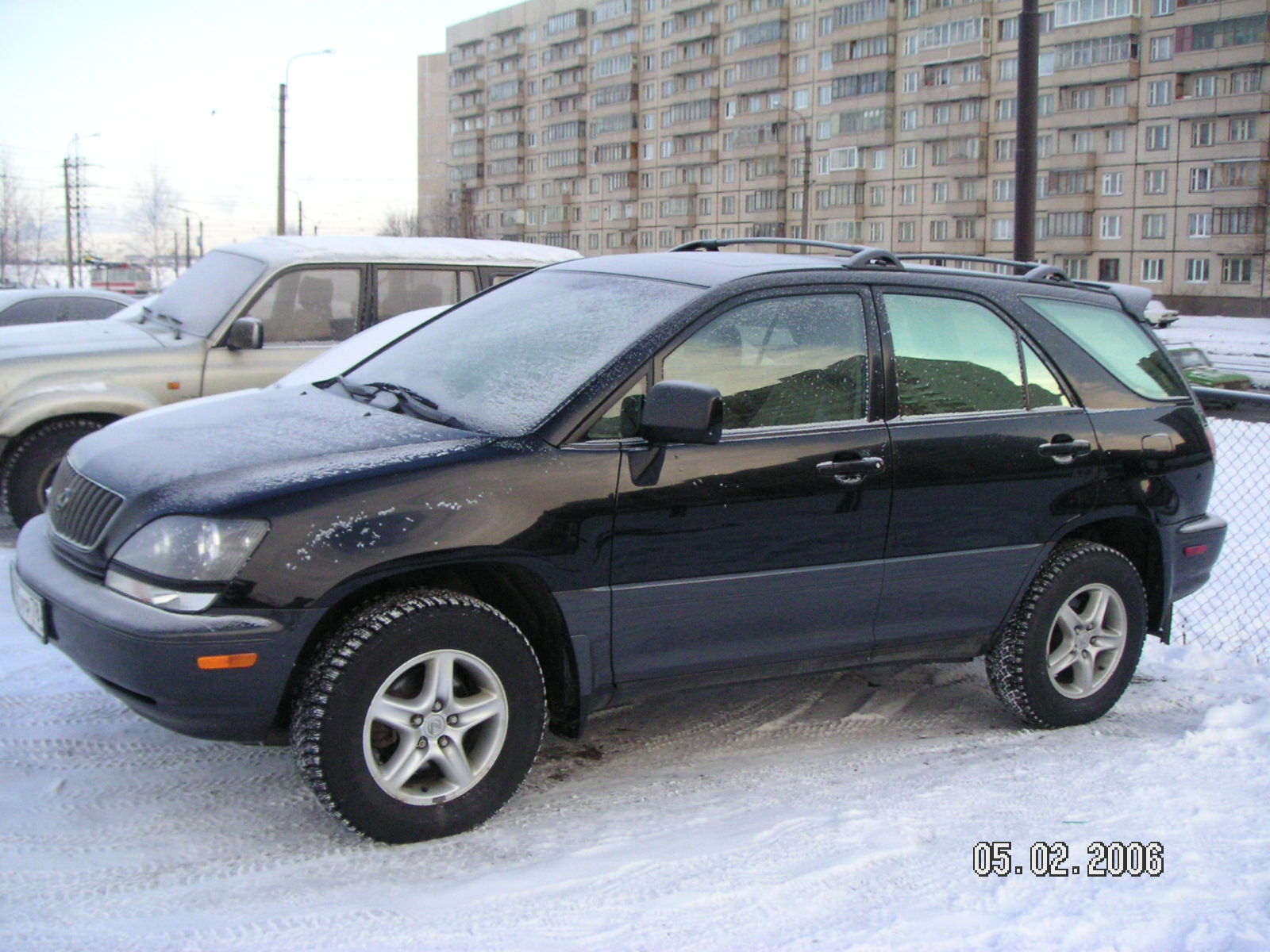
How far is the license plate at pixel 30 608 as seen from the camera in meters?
3.70

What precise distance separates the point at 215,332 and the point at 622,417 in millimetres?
4913

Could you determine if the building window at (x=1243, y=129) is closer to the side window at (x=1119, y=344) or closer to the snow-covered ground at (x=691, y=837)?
the side window at (x=1119, y=344)

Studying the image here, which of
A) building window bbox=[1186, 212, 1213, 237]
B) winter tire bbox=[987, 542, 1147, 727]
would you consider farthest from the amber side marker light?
building window bbox=[1186, 212, 1213, 237]

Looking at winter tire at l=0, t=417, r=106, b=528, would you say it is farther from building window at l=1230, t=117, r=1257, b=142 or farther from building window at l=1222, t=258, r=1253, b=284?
building window at l=1230, t=117, r=1257, b=142

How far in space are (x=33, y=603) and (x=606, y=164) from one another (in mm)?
92464

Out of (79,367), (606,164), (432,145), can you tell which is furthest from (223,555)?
(432,145)

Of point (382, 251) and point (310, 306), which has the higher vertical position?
point (382, 251)

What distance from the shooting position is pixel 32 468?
728cm

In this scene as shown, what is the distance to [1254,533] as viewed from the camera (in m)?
8.65

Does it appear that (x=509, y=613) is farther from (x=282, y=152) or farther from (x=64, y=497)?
(x=282, y=152)

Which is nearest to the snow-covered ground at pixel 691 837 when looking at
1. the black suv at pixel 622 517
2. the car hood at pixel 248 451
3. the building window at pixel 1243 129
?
the black suv at pixel 622 517

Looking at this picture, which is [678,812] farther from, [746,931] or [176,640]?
[176,640]

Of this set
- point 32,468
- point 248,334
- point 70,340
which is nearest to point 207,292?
point 70,340

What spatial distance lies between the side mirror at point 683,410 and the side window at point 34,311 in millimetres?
12379
